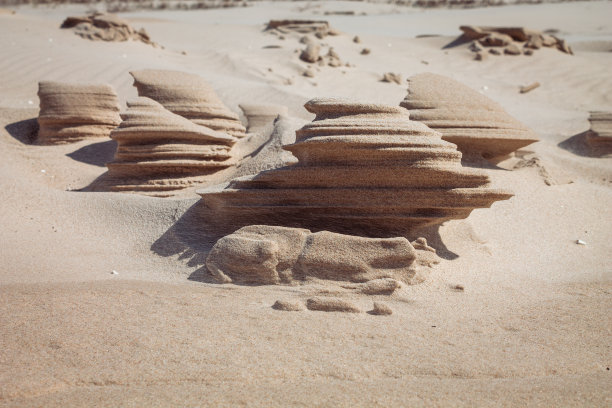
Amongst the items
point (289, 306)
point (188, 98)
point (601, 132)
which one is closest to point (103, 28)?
point (188, 98)

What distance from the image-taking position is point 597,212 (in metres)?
5.31

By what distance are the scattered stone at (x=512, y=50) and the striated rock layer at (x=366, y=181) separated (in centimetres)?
1343

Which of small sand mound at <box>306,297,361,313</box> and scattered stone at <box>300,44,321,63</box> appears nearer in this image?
small sand mound at <box>306,297,361,313</box>

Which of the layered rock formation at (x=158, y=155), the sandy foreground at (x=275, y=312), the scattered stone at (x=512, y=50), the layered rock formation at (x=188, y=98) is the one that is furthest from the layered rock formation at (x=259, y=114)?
the scattered stone at (x=512, y=50)

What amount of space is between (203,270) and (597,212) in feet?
12.6

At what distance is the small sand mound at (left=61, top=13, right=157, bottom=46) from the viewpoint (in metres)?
14.3

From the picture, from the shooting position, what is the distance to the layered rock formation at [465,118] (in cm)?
562

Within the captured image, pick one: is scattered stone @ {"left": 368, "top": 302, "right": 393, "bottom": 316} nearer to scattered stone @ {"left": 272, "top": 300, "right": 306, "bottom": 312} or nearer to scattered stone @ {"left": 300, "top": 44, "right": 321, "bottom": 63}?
scattered stone @ {"left": 272, "top": 300, "right": 306, "bottom": 312}

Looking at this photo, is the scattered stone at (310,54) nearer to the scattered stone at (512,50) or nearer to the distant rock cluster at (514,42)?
the distant rock cluster at (514,42)

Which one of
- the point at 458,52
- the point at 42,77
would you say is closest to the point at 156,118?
the point at 42,77

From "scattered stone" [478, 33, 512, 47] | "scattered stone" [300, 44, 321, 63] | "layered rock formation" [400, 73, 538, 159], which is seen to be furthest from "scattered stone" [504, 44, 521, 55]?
"layered rock formation" [400, 73, 538, 159]

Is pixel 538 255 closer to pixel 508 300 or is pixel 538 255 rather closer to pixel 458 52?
pixel 508 300

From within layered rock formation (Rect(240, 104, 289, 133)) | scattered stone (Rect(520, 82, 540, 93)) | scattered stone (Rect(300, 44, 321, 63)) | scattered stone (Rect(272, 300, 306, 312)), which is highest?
scattered stone (Rect(300, 44, 321, 63))

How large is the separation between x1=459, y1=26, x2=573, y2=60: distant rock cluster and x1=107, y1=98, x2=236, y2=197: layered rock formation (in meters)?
12.4
